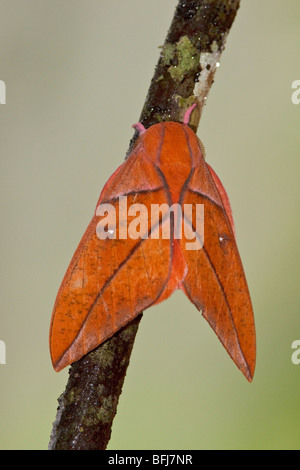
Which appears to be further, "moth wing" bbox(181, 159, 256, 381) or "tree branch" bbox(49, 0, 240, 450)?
"tree branch" bbox(49, 0, 240, 450)

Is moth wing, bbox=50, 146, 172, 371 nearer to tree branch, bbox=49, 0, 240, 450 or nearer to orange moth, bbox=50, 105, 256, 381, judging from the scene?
orange moth, bbox=50, 105, 256, 381

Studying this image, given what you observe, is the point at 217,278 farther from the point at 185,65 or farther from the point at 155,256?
the point at 185,65

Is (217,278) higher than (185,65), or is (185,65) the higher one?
(185,65)

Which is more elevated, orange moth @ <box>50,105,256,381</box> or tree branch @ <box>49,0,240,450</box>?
tree branch @ <box>49,0,240,450</box>

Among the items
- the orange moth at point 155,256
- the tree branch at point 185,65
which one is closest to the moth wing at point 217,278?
the orange moth at point 155,256

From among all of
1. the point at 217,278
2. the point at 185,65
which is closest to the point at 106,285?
the point at 217,278

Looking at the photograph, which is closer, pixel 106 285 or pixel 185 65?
pixel 106 285

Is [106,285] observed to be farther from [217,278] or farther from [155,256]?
[217,278]

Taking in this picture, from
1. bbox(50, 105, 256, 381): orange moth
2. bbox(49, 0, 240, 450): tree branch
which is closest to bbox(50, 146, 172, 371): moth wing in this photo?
bbox(50, 105, 256, 381): orange moth

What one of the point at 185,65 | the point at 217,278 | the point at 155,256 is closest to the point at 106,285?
the point at 155,256
